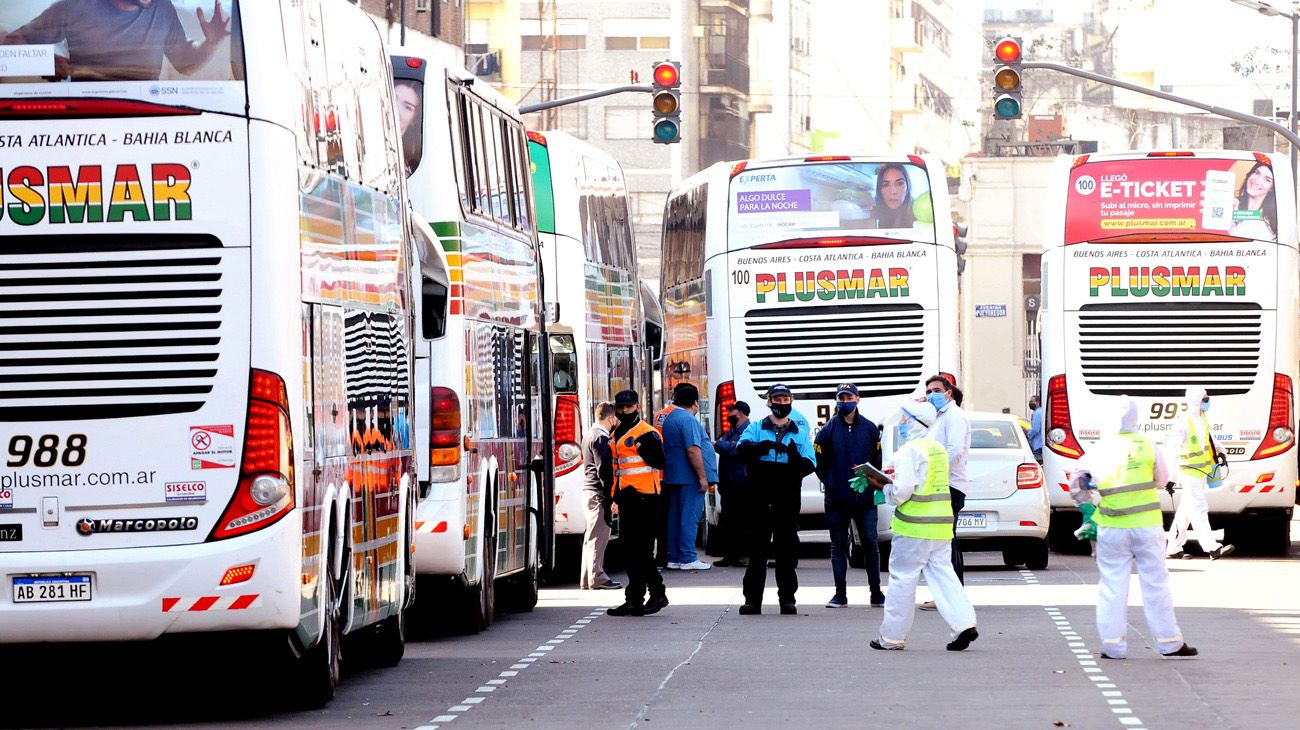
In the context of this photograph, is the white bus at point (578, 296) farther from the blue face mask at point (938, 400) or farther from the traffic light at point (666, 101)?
the blue face mask at point (938, 400)

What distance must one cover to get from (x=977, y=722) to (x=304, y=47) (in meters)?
4.60

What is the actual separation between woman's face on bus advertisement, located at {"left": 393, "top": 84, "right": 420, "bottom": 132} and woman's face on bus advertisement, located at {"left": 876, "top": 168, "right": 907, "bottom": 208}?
11.8 meters

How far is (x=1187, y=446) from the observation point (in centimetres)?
2734

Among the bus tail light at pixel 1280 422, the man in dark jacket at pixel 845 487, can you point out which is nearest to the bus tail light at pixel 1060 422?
the bus tail light at pixel 1280 422

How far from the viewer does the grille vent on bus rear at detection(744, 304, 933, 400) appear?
29156 millimetres

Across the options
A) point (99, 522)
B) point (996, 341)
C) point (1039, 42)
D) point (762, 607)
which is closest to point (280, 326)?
point (99, 522)

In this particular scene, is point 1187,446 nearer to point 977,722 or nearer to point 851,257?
point 851,257

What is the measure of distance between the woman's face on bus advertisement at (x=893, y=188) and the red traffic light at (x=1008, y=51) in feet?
5.58

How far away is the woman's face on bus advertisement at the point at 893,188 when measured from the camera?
29.7 metres

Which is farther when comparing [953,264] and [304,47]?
[953,264]

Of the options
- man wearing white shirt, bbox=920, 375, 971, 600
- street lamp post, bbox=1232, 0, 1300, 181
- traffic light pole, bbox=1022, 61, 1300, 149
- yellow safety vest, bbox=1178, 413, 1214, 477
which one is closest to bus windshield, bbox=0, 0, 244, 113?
man wearing white shirt, bbox=920, 375, 971, 600

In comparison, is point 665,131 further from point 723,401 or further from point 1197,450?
point 1197,450

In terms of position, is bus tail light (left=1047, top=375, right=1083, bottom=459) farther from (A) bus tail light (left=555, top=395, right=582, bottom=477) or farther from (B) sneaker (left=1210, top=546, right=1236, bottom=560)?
(A) bus tail light (left=555, top=395, right=582, bottom=477)

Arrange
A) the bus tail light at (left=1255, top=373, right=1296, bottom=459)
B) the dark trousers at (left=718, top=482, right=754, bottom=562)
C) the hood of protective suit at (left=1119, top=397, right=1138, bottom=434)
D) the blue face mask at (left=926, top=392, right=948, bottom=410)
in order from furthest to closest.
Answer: the bus tail light at (left=1255, top=373, right=1296, bottom=459)
the dark trousers at (left=718, top=482, right=754, bottom=562)
the blue face mask at (left=926, top=392, right=948, bottom=410)
the hood of protective suit at (left=1119, top=397, right=1138, bottom=434)
